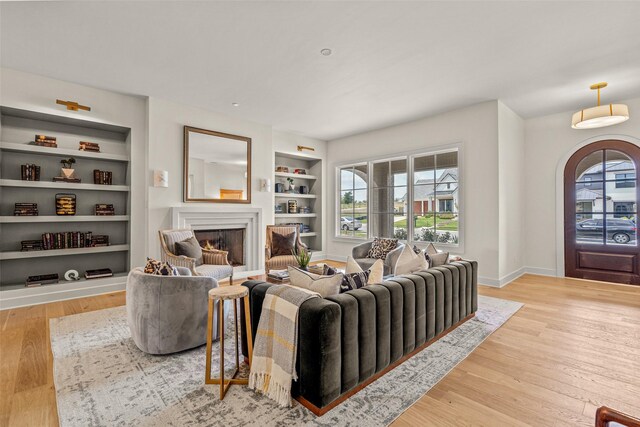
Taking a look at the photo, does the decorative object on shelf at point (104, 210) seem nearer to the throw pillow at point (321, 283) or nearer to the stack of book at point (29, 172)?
the stack of book at point (29, 172)

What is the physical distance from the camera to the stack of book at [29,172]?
3.90 metres

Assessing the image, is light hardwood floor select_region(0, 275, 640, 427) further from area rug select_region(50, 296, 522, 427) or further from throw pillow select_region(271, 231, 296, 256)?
throw pillow select_region(271, 231, 296, 256)

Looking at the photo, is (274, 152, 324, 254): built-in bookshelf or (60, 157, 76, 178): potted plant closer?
(60, 157, 76, 178): potted plant

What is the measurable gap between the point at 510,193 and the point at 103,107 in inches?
256

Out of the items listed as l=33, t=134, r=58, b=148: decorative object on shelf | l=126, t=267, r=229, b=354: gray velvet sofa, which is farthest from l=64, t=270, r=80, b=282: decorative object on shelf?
l=126, t=267, r=229, b=354: gray velvet sofa

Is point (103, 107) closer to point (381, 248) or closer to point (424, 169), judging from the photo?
point (381, 248)

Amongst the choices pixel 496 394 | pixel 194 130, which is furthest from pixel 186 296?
pixel 194 130

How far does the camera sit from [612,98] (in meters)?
4.61

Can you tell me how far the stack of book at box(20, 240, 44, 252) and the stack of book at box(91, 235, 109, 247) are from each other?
1.83 ft

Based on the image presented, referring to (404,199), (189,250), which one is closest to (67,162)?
(189,250)

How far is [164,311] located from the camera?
93.7 inches

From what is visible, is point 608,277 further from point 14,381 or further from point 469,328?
point 14,381

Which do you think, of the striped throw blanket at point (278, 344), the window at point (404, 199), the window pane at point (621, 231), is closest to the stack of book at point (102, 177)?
the striped throw blanket at point (278, 344)

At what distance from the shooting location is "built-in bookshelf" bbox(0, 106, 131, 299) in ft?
12.8
